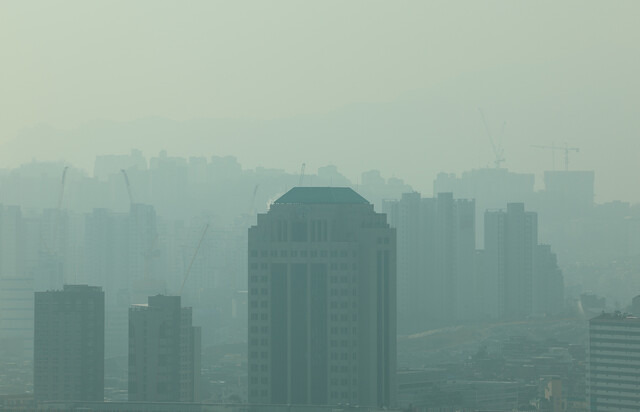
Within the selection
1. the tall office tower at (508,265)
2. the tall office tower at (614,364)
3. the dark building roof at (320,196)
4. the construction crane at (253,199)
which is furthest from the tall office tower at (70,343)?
the tall office tower at (508,265)

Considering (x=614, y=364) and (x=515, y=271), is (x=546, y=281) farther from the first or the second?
(x=614, y=364)

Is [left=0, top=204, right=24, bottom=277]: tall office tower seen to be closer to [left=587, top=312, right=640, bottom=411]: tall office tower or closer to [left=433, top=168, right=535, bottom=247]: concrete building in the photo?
[left=433, top=168, right=535, bottom=247]: concrete building

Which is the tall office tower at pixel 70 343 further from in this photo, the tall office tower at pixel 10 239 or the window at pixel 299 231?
the tall office tower at pixel 10 239

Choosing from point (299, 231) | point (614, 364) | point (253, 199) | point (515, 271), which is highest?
point (253, 199)

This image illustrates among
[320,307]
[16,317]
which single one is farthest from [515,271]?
[320,307]

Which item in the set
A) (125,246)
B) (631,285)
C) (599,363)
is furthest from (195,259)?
(599,363)
